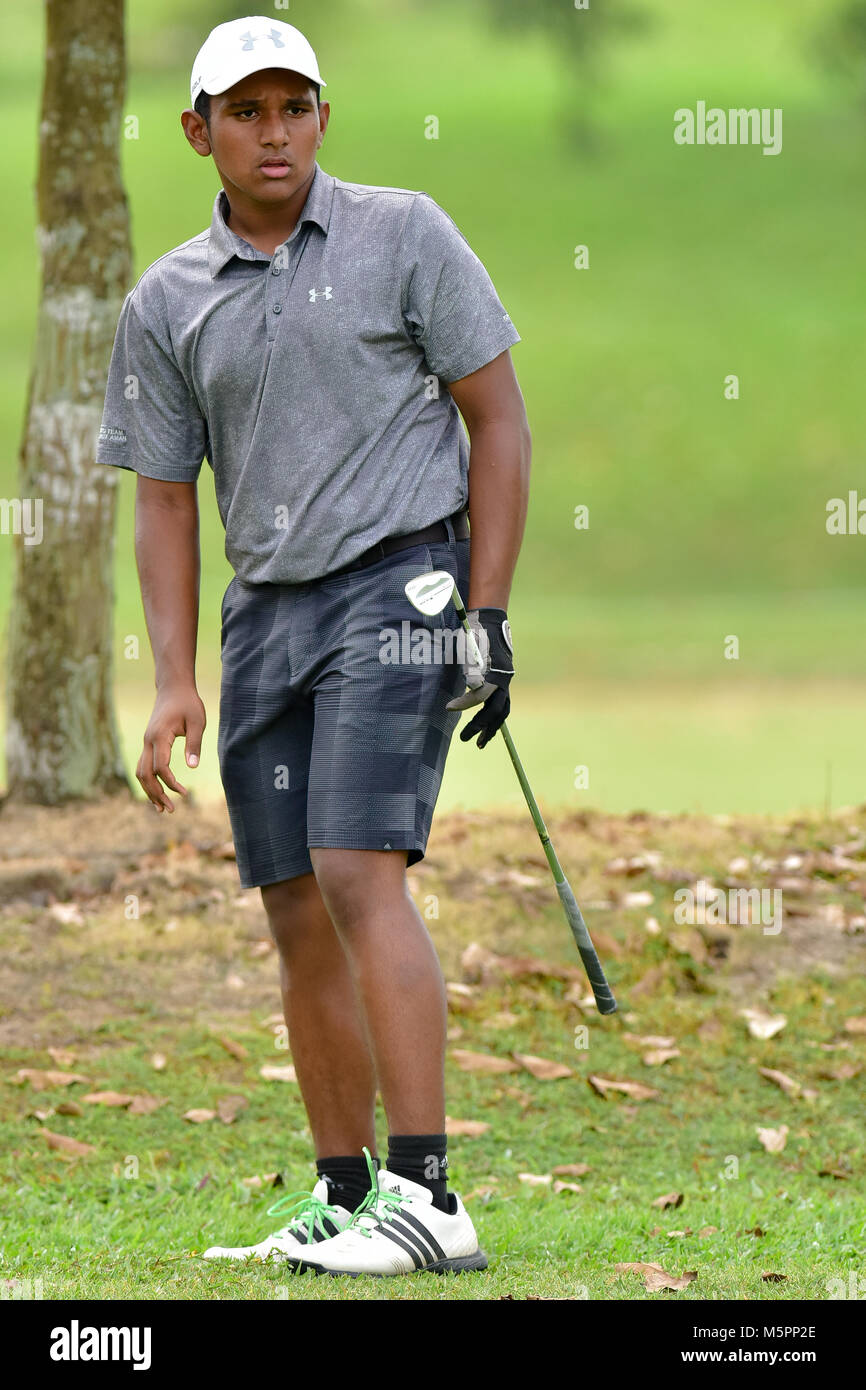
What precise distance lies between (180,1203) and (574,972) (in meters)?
2.34

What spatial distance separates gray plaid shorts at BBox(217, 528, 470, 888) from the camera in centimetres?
344

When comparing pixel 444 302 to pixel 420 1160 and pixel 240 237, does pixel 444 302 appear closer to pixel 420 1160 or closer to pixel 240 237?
pixel 240 237

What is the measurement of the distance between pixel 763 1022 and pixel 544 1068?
96cm

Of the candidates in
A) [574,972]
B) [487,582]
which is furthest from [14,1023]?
[487,582]

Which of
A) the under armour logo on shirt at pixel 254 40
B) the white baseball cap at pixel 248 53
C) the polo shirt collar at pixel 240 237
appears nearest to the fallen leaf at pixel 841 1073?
the polo shirt collar at pixel 240 237

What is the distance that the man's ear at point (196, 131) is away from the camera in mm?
3674

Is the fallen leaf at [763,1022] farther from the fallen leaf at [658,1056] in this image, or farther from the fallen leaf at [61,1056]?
the fallen leaf at [61,1056]

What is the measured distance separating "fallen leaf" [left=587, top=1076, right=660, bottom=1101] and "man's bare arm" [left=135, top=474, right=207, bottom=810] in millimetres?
2380

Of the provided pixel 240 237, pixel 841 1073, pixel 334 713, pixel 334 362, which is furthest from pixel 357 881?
pixel 841 1073

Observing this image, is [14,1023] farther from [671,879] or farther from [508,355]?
[508,355]

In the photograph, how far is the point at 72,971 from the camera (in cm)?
643

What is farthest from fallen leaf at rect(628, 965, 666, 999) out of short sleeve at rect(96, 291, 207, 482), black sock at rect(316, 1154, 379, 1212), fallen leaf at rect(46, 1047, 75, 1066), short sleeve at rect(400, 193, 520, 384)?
short sleeve at rect(400, 193, 520, 384)

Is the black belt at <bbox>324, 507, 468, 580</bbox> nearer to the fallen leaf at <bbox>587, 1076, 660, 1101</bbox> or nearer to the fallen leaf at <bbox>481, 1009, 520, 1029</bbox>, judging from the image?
the fallen leaf at <bbox>587, 1076, 660, 1101</bbox>

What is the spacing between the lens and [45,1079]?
5500 millimetres
